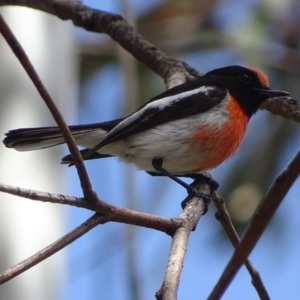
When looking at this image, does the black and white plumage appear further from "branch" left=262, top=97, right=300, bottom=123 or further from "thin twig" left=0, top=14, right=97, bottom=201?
"thin twig" left=0, top=14, right=97, bottom=201

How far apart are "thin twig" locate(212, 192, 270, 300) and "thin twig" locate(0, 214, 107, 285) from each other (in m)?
0.30

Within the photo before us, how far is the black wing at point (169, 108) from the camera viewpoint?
272cm

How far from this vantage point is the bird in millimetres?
2662

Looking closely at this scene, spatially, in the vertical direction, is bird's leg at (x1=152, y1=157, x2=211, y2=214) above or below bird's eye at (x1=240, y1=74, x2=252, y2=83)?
below

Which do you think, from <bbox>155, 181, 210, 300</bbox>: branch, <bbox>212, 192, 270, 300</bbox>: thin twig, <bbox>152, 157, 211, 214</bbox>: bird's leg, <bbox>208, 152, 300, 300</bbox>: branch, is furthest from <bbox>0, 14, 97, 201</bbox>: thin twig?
<bbox>152, 157, 211, 214</bbox>: bird's leg

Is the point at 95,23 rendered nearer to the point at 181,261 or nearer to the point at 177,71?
the point at 177,71

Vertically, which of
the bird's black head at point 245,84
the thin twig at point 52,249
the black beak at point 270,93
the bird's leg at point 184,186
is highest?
the bird's black head at point 245,84

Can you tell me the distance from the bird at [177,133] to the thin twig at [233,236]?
517 mm

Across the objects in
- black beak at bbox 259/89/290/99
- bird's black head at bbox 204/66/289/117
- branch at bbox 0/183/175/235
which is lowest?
branch at bbox 0/183/175/235

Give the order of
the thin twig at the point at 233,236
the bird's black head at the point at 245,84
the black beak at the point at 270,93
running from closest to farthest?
the thin twig at the point at 233,236
the black beak at the point at 270,93
the bird's black head at the point at 245,84

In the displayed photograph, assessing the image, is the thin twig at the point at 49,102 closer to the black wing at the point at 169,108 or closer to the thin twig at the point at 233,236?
the thin twig at the point at 233,236

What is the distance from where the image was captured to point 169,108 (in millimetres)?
2781

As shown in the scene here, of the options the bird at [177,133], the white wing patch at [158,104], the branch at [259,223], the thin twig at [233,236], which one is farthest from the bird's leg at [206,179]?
the branch at [259,223]

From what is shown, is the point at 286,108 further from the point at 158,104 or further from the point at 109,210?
the point at 109,210
